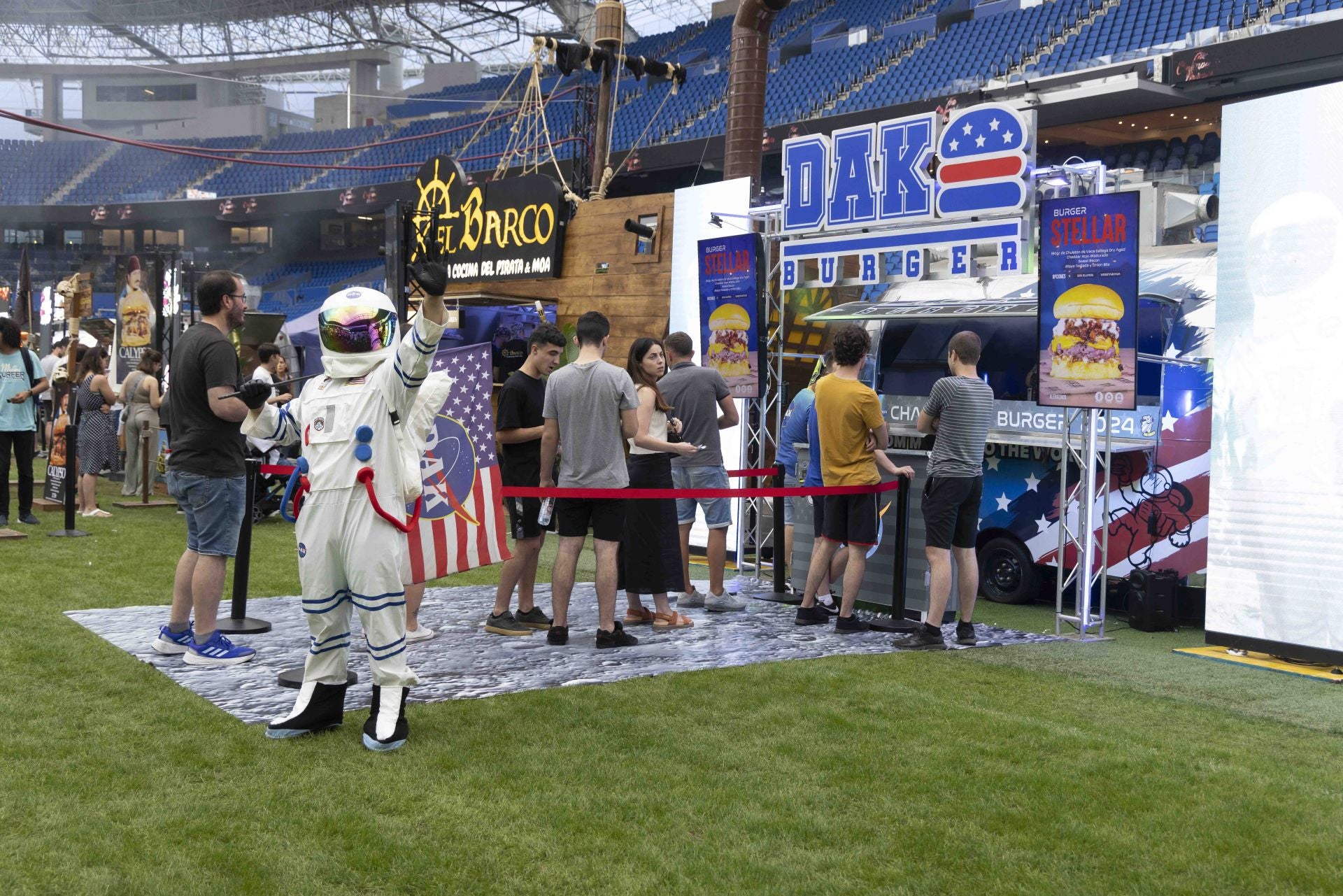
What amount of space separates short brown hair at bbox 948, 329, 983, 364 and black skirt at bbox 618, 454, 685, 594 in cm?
172

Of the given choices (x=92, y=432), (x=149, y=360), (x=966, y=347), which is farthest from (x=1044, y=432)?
(x=92, y=432)

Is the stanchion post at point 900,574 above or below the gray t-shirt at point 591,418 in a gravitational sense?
below

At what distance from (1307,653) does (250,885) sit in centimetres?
540

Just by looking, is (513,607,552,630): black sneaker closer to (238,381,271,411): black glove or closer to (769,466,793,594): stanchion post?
(769,466,793,594): stanchion post

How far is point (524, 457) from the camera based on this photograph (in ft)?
22.2

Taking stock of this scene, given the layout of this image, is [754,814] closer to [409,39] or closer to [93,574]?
[93,574]

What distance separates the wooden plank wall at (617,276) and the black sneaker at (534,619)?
15.7 feet

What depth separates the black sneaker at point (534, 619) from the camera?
6.92 metres

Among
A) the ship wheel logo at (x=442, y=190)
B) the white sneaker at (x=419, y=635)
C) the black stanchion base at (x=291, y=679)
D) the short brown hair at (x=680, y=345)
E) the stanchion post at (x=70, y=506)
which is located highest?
the ship wheel logo at (x=442, y=190)

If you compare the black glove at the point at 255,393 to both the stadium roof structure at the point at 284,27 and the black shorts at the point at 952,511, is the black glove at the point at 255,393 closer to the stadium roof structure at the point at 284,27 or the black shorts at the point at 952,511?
the black shorts at the point at 952,511

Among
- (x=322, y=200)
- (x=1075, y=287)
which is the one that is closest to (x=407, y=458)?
(x=1075, y=287)

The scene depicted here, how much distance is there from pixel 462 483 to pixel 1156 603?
170 inches

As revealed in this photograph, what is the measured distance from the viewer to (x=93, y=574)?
8.09 meters

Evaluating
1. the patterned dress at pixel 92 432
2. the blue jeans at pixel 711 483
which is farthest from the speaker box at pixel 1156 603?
the patterned dress at pixel 92 432
